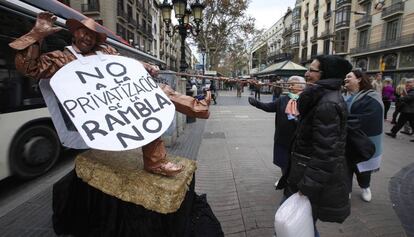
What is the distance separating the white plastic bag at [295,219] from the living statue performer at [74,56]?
2.74ft

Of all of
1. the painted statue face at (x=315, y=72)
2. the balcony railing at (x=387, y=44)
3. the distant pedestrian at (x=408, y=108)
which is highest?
the balcony railing at (x=387, y=44)

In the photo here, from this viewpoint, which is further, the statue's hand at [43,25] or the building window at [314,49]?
the building window at [314,49]

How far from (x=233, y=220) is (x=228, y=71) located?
6978 cm

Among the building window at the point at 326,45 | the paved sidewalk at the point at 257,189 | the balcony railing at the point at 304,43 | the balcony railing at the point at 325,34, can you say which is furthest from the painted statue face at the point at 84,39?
the balcony railing at the point at 304,43

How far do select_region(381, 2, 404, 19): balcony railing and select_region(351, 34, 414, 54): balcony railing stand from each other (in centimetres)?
278

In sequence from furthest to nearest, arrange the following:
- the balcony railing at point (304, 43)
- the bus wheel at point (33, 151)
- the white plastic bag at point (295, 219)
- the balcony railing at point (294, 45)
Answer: the balcony railing at point (294, 45) < the balcony railing at point (304, 43) < the bus wheel at point (33, 151) < the white plastic bag at point (295, 219)

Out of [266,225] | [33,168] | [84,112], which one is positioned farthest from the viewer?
[33,168]

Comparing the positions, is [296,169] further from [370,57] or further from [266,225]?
[370,57]

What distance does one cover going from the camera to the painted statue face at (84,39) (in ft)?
6.41

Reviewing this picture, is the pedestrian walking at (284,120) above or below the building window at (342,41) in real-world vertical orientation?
below

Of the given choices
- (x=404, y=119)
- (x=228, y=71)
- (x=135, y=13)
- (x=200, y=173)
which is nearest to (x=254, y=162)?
(x=200, y=173)

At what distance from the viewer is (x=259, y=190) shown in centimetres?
405

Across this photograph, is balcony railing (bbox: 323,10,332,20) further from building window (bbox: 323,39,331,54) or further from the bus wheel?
the bus wheel

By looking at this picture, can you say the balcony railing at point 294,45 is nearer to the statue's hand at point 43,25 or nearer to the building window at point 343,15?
the building window at point 343,15
